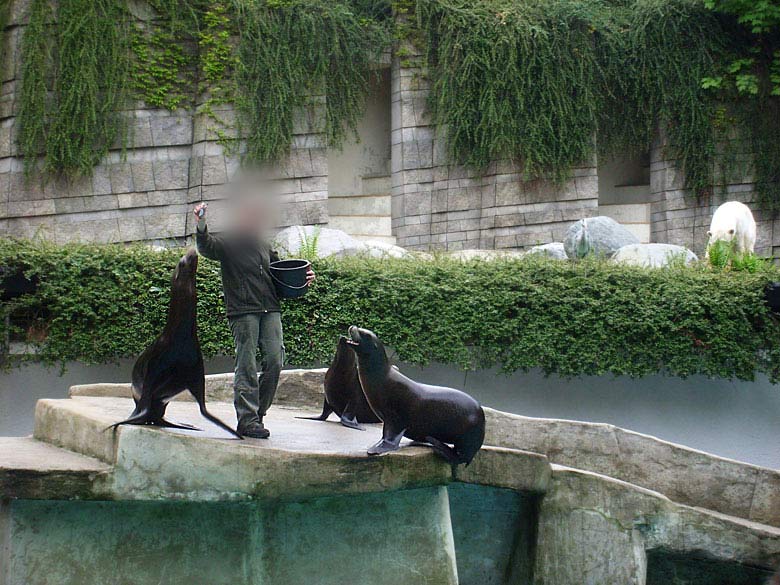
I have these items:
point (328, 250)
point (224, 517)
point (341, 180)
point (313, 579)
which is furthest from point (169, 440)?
point (341, 180)

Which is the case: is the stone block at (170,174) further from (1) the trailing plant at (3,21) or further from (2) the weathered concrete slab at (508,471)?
(2) the weathered concrete slab at (508,471)

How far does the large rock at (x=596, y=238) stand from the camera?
480 inches

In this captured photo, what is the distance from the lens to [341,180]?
16.4 meters

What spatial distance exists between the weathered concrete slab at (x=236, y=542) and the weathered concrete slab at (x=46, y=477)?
213mm

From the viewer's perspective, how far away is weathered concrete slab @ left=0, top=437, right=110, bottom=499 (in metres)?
4.61

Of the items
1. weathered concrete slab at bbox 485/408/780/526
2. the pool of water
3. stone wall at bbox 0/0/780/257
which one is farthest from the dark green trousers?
stone wall at bbox 0/0/780/257

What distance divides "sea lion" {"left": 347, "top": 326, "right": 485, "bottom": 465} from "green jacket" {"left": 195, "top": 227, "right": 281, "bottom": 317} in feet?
2.02

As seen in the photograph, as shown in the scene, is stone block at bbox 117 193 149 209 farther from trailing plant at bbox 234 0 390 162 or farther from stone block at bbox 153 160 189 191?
trailing plant at bbox 234 0 390 162

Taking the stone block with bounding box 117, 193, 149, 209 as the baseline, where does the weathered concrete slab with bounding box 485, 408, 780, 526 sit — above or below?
below

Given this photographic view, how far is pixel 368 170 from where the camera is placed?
16500 mm

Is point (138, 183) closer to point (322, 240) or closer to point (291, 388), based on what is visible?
point (322, 240)

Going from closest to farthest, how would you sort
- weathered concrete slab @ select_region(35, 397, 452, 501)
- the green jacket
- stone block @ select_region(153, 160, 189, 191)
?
weathered concrete slab @ select_region(35, 397, 452, 501) → the green jacket → stone block @ select_region(153, 160, 189, 191)

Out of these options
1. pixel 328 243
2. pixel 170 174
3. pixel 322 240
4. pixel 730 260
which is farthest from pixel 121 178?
A: pixel 730 260

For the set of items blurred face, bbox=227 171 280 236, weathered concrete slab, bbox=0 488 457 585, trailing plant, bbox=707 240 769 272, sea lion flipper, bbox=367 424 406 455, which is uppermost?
blurred face, bbox=227 171 280 236
